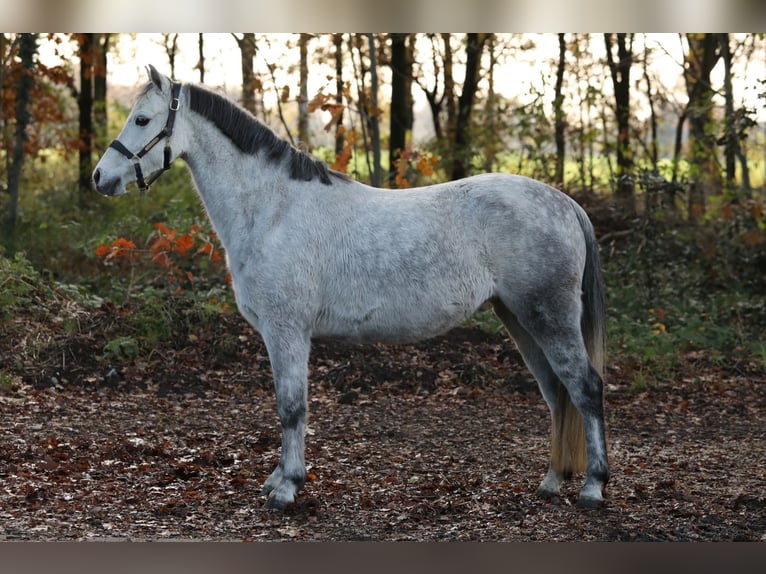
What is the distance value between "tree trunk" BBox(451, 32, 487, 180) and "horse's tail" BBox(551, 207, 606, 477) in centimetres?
501

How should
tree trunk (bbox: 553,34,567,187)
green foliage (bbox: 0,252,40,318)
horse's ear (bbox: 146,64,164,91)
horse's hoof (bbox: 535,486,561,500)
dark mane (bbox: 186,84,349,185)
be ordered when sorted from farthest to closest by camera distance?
tree trunk (bbox: 553,34,567,187)
green foliage (bbox: 0,252,40,318)
horse's hoof (bbox: 535,486,561,500)
dark mane (bbox: 186,84,349,185)
horse's ear (bbox: 146,64,164,91)

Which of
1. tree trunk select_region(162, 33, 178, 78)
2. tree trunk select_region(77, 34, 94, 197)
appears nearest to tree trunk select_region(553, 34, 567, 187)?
tree trunk select_region(162, 33, 178, 78)

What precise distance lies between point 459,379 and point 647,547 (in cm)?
288

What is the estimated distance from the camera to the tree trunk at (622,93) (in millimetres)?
9328

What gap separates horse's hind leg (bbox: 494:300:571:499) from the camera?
417cm

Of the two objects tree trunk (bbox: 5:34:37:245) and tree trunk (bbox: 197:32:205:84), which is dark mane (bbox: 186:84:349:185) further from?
tree trunk (bbox: 197:32:205:84)

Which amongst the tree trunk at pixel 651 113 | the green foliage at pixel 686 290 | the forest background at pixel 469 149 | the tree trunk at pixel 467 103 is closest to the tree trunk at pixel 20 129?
the forest background at pixel 469 149

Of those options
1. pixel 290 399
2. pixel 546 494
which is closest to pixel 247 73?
pixel 290 399

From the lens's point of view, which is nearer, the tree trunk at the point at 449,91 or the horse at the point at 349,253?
the horse at the point at 349,253

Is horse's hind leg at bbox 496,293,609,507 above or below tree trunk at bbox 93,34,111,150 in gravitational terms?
below

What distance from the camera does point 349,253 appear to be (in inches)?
Result: 158

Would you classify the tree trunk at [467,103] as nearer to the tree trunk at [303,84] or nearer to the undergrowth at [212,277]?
the undergrowth at [212,277]

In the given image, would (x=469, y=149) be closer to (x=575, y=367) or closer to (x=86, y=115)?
(x=86, y=115)

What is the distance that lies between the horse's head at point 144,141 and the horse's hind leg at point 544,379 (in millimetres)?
1693
